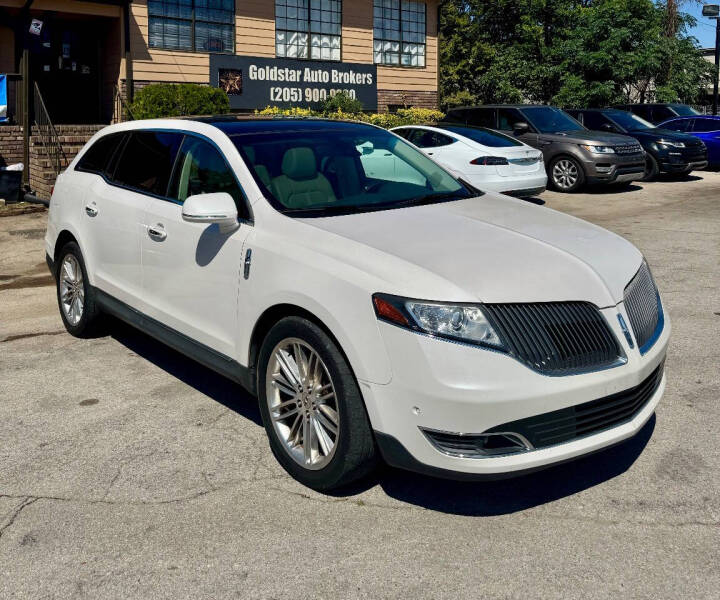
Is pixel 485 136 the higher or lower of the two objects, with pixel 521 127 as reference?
lower

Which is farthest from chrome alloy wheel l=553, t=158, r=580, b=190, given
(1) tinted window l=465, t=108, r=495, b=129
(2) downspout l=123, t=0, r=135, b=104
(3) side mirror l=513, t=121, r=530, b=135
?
(2) downspout l=123, t=0, r=135, b=104

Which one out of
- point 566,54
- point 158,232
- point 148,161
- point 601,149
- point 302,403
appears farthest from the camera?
point 566,54

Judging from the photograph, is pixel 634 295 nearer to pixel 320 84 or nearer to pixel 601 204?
pixel 601 204

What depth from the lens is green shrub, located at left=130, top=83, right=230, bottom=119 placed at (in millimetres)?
17969

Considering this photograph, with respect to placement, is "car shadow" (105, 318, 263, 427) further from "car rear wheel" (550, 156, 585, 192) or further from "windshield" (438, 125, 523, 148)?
"car rear wheel" (550, 156, 585, 192)

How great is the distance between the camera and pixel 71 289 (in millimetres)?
6621

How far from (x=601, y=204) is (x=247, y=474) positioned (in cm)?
1199

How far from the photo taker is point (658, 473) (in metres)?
4.20

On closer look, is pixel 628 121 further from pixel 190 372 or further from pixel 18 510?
pixel 18 510

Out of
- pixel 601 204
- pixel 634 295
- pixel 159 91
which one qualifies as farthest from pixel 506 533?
pixel 159 91

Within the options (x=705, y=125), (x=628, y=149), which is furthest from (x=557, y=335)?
(x=705, y=125)

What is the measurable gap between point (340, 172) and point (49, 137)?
13.2m

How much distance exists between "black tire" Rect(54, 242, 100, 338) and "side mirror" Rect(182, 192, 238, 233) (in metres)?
2.09

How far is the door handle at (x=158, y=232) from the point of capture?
16.7 feet
